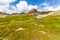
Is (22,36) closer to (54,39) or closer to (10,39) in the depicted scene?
(10,39)

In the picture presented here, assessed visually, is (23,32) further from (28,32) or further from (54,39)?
(54,39)

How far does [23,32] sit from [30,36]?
530cm

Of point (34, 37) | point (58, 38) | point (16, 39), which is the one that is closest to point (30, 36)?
point (34, 37)

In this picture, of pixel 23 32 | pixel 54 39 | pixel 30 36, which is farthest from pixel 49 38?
pixel 23 32

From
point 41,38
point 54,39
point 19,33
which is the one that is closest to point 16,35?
point 19,33

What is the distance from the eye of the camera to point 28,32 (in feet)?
217

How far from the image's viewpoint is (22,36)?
62875mm

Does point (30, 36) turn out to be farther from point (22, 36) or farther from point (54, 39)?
point (54, 39)

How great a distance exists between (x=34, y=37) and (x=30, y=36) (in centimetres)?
157

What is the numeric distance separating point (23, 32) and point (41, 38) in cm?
909

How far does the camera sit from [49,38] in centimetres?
5997

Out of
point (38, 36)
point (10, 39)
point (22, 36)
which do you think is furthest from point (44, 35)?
point (10, 39)

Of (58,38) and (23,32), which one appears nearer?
(58,38)

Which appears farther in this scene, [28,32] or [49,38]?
[28,32]
